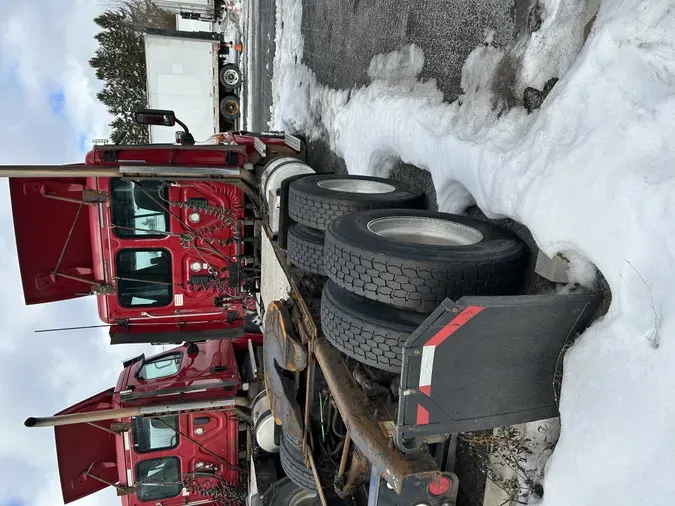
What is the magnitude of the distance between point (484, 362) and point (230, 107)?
11.4m

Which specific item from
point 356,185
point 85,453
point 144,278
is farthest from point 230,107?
point 356,185

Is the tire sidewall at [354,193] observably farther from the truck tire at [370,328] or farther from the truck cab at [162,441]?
the truck cab at [162,441]

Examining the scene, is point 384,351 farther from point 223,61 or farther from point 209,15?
point 209,15

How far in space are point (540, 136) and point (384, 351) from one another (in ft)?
3.70

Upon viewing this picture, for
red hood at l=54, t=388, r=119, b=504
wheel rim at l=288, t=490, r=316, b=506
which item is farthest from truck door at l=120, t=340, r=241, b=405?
wheel rim at l=288, t=490, r=316, b=506

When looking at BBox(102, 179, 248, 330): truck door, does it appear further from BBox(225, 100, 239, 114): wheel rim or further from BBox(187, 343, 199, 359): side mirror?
BBox(225, 100, 239, 114): wheel rim

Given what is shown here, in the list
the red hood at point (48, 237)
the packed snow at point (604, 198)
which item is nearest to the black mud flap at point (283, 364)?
the packed snow at point (604, 198)

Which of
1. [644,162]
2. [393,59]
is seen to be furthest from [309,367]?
[393,59]

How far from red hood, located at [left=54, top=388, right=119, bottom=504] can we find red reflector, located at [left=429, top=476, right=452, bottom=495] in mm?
4532

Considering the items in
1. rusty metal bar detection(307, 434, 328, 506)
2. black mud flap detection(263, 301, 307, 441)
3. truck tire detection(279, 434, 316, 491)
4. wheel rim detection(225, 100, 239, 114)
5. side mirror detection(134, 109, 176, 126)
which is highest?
side mirror detection(134, 109, 176, 126)

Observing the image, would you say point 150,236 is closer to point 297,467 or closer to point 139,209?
point 139,209

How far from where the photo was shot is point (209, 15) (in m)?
16.7

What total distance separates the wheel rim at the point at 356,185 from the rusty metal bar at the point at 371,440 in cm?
149

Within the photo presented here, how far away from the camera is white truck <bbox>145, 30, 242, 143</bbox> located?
10133mm
